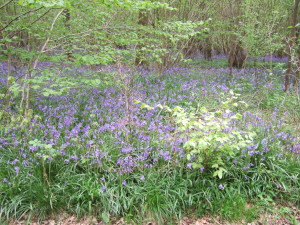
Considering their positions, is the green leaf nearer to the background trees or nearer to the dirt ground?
the dirt ground

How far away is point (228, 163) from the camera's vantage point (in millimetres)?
3871

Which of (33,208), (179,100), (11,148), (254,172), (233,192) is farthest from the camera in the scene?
(179,100)

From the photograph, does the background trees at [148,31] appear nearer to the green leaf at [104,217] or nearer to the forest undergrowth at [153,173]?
the forest undergrowth at [153,173]

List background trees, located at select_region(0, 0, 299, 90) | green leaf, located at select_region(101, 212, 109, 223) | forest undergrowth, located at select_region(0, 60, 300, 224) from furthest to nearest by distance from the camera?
background trees, located at select_region(0, 0, 299, 90) < forest undergrowth, located at select_region(0, 60, 300, 224) < green leaf, located at select_region(101, 212, 109, 223)

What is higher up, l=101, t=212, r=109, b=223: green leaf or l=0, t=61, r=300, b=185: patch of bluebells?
l=0, t=61, r=300, b=185: patch of bluebells

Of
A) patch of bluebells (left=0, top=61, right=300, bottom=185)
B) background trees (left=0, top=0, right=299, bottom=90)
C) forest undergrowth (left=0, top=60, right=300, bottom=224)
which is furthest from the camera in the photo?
background trees (left=0, top=0, right=299, bottom=90)

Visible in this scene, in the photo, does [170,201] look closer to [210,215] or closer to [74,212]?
[210,215]

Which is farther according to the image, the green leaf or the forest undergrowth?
the forest undergrowth

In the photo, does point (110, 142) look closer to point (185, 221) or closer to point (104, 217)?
point (104, 217)

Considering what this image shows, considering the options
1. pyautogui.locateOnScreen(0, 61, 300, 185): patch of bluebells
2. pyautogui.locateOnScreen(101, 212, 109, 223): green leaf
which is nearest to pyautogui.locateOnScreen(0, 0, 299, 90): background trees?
pyautogui.locateOnScreen(0, 61, 300, 185): patch of bluebells

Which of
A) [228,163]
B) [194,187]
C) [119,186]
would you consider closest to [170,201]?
[194,187]

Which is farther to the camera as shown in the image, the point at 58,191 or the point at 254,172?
the point at 254,172

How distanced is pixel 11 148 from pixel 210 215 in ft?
10.9

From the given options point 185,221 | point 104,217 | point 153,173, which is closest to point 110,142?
point 153,173
